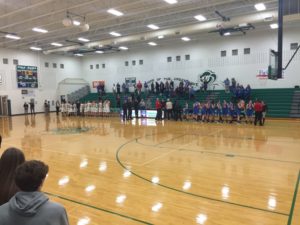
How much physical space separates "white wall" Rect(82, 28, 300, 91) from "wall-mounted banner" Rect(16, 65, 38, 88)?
21.2 feet

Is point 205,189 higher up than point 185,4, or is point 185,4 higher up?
point 185,4

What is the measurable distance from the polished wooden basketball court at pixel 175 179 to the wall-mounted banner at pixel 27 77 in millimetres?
15808

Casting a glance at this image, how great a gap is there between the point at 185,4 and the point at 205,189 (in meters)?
10.7

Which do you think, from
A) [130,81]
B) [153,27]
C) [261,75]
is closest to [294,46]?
[261,75]

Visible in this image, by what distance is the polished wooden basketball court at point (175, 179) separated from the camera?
12.7 feet

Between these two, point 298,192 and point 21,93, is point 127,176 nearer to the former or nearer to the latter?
point 298,192

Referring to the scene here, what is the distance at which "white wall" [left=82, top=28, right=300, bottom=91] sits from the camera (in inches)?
727

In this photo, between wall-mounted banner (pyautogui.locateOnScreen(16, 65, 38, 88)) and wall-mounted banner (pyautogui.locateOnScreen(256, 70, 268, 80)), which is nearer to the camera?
wall-mounted banner (pyautogui.locateOnScreen(256, 70, 268, 80))

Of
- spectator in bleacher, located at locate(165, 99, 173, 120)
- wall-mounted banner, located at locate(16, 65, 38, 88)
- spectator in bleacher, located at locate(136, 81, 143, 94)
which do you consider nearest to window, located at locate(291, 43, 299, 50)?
spectator in bleacher, located at locate(165, 99, 173, 120)

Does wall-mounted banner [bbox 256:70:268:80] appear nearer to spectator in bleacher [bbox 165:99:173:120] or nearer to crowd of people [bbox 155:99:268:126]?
crowd of people [bbox 155:99:268:126]

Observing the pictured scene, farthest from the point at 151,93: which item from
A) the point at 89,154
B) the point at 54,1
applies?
the point at 89,154

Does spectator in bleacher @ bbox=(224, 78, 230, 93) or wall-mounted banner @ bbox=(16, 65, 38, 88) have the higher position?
wall-mounted banner @ bbox=(16, 65, 38, 88)

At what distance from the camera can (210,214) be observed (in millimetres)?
3852

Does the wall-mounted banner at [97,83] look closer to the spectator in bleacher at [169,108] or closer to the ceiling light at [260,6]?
the spectator in bleacher at [169,108]
